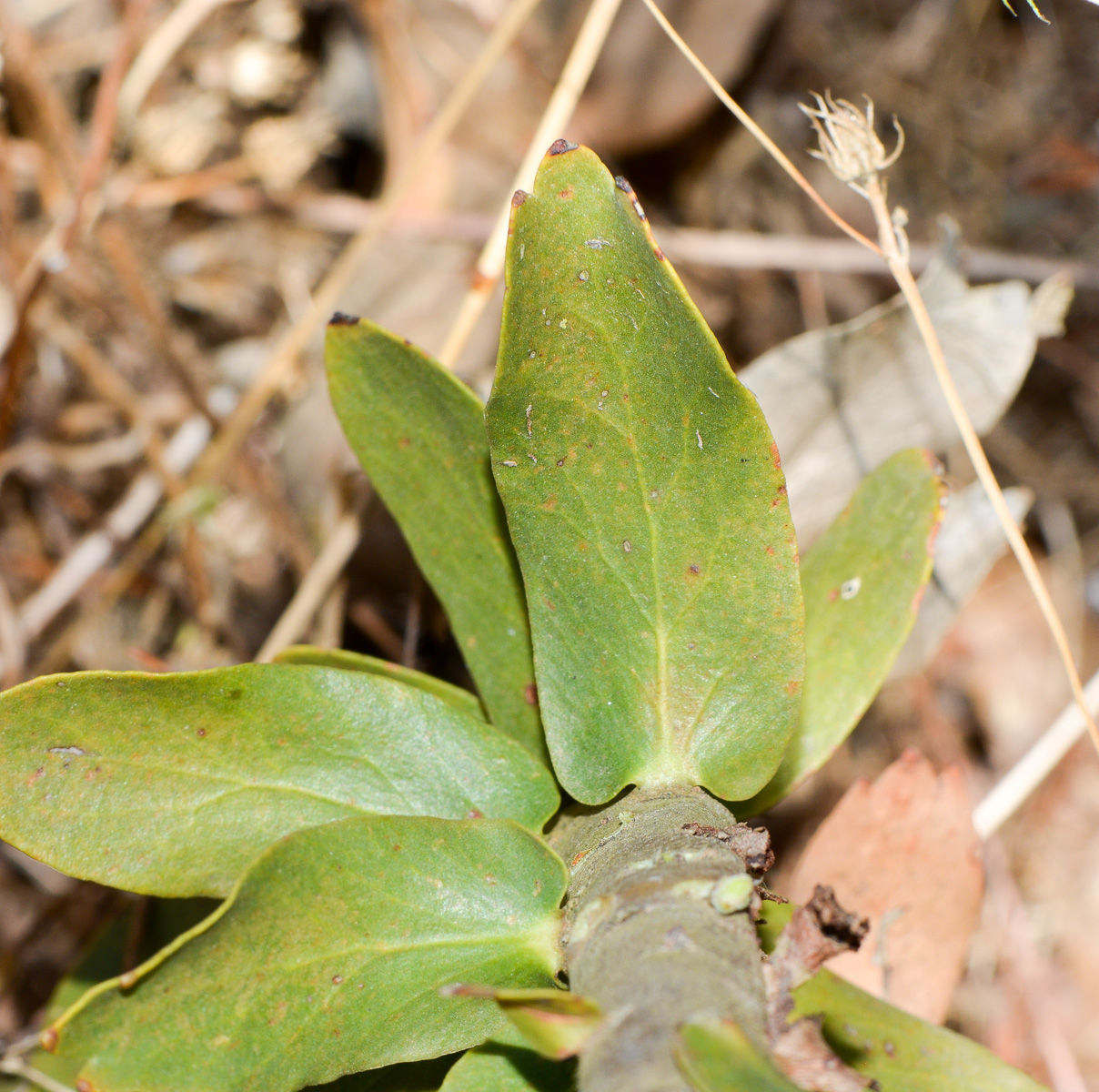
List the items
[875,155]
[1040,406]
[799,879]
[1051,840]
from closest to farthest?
1. [875,155]
2. [799,879]
3. [1051,840]
4. [1040,406]

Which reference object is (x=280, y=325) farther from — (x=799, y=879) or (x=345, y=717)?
(x=799, y=879)

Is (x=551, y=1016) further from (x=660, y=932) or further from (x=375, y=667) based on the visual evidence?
(x=375, y=667)

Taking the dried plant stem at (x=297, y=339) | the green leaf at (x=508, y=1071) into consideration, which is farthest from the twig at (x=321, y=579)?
the green leaf at (x=508, y=1071)

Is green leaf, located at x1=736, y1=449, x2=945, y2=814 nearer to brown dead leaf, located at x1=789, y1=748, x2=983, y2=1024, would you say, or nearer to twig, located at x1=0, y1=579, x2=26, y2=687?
brown dead leaf, located at x1=789, y1=748, x2=983, y2=1024

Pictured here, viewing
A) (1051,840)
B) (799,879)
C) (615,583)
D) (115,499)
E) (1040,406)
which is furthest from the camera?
(1040,406)

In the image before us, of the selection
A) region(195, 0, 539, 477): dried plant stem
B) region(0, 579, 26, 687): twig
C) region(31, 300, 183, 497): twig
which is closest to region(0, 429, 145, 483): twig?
region(31, 300, 183, 497): twig

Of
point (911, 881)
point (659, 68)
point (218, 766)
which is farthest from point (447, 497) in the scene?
point (659, 68)

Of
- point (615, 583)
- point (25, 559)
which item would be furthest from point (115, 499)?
point (615, 583)
